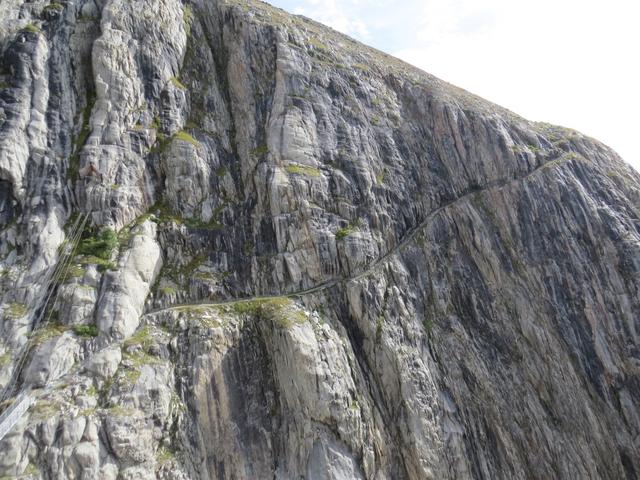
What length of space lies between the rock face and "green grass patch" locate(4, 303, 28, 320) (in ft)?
0.49

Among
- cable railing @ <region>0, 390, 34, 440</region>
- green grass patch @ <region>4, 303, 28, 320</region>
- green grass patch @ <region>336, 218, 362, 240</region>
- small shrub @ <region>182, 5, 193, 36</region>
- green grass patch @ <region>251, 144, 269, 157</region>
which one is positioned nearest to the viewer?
cable railing @ <region>0, 390, 34, 440</region>

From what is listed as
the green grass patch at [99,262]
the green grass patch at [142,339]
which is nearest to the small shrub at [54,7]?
the green grass patch at [99,262]

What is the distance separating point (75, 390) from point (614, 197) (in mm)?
48619

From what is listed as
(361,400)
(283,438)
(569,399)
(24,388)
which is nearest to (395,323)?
(361,400)

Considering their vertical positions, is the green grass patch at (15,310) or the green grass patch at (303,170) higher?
the green grass patch at (303,170)

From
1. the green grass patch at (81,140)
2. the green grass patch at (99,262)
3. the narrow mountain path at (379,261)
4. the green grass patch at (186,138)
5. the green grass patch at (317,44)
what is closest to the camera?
the green grass patch at (99,262)

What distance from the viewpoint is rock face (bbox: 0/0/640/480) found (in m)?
23.4

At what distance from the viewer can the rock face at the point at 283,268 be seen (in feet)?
76.8

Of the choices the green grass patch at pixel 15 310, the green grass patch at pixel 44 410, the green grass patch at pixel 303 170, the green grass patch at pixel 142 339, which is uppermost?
the green grass patch at pixel 303 170

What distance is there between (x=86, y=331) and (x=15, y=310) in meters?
4.10

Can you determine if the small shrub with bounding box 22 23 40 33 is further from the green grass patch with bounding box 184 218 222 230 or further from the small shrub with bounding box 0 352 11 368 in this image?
the small shrub with bounding box 0 352 11 368

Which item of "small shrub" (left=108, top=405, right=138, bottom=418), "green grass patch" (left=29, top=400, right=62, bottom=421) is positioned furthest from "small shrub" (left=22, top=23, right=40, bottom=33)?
"small shrub" (left=108, top=405, right=138, bottom=418)

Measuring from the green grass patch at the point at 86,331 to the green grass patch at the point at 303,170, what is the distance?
1786 cm

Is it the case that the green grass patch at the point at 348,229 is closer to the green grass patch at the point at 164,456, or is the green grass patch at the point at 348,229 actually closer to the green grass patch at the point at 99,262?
the green grass patch at the point at 99,262
